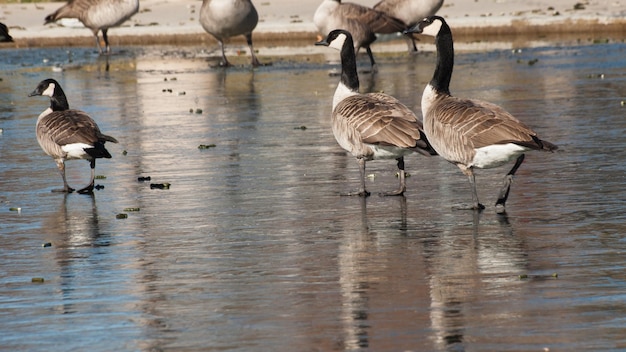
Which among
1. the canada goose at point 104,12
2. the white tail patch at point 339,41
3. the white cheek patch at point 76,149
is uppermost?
the canada goose at point 104,12

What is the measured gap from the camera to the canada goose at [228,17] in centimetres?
3378

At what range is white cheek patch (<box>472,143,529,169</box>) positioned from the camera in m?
11.9

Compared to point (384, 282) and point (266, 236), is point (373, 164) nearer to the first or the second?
point (266, 236)

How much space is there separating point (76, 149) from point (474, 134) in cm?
501

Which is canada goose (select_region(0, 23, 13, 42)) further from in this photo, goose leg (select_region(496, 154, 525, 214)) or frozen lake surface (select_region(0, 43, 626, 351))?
goose leg (select_region(496, 154, 525, 214))

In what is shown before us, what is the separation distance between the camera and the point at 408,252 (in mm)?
10594

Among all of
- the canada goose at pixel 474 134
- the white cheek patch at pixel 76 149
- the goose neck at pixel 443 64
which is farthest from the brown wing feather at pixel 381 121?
the white cheek patch at pixel 76 149

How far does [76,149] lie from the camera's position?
14641 millimetres

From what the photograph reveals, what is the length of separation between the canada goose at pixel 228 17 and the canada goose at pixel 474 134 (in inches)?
808

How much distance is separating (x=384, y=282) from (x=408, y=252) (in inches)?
46.0

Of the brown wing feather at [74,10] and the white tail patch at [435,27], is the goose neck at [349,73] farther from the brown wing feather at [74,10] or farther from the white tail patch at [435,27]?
the brown wing feather at [74,10]

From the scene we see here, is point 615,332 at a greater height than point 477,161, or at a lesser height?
lesser

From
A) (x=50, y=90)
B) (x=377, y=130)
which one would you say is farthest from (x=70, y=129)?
(x=377, y=130)

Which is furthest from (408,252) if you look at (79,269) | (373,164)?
(373,164)
